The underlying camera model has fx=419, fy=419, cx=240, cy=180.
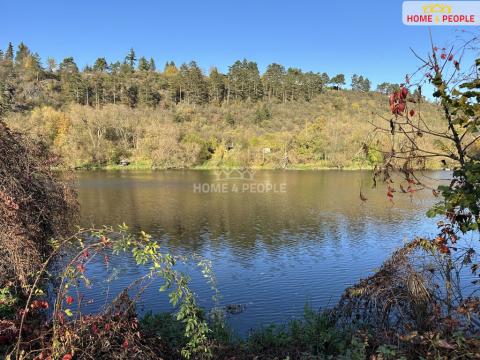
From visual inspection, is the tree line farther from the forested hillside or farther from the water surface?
the water surface

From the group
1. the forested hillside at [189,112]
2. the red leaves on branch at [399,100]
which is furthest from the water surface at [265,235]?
the forested hillside at [189,112]

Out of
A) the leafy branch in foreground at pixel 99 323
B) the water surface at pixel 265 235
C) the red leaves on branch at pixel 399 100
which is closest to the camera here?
the red leaves on branch at pixel 399 100

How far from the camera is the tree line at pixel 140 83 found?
13012 cm

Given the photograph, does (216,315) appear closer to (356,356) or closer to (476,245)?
(356,356)

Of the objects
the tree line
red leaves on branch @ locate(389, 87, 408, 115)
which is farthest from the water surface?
the tree line

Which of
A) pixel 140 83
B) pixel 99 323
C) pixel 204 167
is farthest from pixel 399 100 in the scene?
pixel 140 83

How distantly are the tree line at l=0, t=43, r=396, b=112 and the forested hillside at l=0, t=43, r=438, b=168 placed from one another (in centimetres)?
37

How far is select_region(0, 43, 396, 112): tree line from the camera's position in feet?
427

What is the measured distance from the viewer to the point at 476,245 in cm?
Result: 2372

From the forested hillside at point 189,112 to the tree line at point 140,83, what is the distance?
366mm

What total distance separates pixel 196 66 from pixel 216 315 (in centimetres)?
15458

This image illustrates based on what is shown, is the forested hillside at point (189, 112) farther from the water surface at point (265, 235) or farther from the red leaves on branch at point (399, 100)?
the red leaves on branch at point (399, 100)

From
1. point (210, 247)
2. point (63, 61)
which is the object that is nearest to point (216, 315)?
point (210, 247)

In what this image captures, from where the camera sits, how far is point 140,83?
472ft
